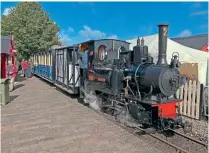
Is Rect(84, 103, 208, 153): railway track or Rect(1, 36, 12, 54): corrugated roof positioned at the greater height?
Rect(1, 36, 12, 54): corrugated roof

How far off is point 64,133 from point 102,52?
3.65 meters

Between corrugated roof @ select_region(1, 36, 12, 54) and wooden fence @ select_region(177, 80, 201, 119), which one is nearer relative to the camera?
wooden fence @ select_region(177, 80, 201, 119)

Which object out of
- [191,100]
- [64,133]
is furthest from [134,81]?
[191,100]

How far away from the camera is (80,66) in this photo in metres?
9.78

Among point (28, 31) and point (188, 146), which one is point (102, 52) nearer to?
point (188, 146)

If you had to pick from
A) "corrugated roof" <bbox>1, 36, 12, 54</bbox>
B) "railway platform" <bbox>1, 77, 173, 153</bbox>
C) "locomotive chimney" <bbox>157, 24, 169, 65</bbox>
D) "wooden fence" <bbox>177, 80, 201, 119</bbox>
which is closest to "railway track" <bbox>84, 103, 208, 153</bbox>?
"railway platform" <bbox>1, 77, 173, 153</bbox>

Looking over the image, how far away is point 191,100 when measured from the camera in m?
8.16

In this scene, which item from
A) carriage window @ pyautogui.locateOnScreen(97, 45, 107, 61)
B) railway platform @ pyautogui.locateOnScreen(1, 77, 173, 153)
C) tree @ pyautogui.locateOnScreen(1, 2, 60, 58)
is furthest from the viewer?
tree @ pyautogui.locateOnScreen(1, 2, 60, 58)

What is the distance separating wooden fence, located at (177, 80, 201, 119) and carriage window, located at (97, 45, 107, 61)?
128 inches

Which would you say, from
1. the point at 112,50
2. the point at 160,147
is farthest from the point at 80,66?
the point at 160,147

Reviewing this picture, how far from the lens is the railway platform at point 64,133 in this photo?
466 centimetres

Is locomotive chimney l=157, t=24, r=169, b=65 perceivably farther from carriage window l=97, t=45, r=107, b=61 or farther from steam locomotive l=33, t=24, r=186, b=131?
carriage window l=97, t=45, r=107, b=61

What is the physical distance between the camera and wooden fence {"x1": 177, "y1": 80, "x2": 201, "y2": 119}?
7.68 meters

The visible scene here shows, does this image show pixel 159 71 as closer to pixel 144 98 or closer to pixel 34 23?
pixel 144 98
